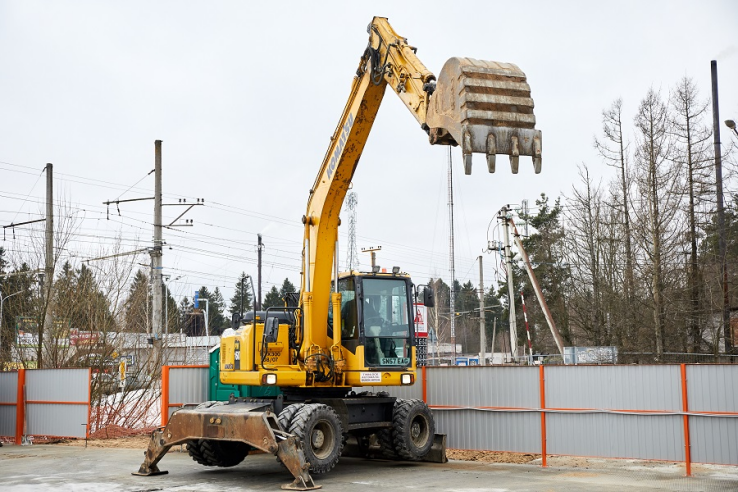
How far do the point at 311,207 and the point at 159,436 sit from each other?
4812 millimetres

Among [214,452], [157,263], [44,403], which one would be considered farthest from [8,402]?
[214,452]

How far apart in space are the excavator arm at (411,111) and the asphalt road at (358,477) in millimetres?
2246

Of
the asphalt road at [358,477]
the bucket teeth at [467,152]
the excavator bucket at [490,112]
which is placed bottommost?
the asphalt road at [358,477]

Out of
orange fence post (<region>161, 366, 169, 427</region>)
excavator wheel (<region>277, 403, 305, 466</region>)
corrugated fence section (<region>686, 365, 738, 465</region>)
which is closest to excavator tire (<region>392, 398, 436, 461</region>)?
excavator wheel (<region>277, 403, 305, 466</region>)

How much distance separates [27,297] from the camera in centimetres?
2411

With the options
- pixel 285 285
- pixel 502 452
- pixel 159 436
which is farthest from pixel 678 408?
pixel 285 285

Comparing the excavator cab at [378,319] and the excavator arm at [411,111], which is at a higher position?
the excavator arm at [411,111]

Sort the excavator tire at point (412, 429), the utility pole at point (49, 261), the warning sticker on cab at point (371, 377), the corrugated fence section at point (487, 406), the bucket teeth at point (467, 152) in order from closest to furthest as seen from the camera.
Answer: the bucket teeth at point (467, 152) < the warning sticker on cab at point (371, 377) < the excavator tire at point (412, 429) < the corrugated fence section at point (487, 406) < the utility pole at point (49, 261)

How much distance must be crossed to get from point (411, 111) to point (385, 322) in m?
4.07

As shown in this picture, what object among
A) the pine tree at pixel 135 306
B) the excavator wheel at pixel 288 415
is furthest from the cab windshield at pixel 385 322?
the pine tree at pixel 135 306

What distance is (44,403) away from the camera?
64.3 feet

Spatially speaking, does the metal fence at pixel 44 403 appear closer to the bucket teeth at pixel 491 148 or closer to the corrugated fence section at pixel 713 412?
the bucket teeth at pixel 491 148

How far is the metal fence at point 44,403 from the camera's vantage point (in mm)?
18906

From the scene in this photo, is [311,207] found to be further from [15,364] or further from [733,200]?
[733,200]
